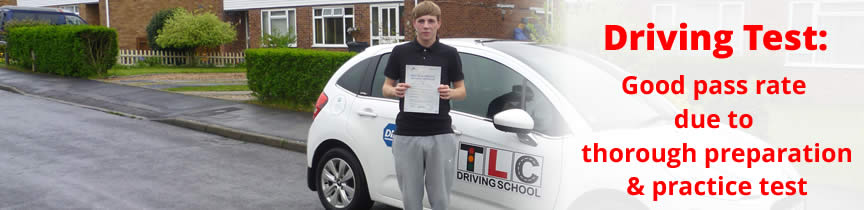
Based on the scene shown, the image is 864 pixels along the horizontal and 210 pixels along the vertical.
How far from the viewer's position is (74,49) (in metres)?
18.1

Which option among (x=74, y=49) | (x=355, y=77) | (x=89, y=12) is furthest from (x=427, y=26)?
(x=89, y=12)

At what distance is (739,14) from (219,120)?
11.5 m

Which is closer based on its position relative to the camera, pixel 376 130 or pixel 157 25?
pixel 376 130

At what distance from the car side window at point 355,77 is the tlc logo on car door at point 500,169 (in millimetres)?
1228

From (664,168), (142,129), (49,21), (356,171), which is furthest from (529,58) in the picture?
(49,21)

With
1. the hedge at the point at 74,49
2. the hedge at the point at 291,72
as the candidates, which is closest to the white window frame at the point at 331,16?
the hedge at the point at 74,49

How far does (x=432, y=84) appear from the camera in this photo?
14.0 feet

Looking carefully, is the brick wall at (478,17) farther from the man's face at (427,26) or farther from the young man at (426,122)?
the man's face at (427,26)

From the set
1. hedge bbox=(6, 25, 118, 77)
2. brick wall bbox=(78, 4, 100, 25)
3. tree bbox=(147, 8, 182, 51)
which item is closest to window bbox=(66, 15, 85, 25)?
tree bbox=(147, 8, 182, 51)

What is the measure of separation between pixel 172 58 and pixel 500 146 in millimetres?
26791

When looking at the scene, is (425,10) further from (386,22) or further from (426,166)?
(386,22)

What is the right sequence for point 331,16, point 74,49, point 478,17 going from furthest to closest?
1. point 331,16
2. point 478,17
3. point 74,49

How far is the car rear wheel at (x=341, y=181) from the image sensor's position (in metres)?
5.59

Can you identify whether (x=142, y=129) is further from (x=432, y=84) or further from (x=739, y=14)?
(x=739, y=14)
